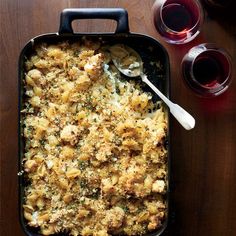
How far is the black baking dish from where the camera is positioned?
1571mm

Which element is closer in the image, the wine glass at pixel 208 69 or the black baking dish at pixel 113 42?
the black baking dish at pixel 113 42

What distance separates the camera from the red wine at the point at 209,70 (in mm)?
1729

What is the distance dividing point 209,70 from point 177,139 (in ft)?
0.84

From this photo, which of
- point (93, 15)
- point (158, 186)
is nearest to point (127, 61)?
point (93, 15)

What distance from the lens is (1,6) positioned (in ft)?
5.82

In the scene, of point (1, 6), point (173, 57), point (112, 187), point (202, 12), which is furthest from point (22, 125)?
point (202, 12)

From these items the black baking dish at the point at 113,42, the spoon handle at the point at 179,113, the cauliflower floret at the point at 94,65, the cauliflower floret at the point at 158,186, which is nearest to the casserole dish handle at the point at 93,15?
the black baking dish at the point at 113,42

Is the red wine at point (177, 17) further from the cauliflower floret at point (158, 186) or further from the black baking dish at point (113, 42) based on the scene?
the cauliflower floret at point (158, 186)

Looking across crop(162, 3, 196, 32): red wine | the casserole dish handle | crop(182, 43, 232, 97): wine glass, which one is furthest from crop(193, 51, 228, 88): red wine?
the casserole dish handle

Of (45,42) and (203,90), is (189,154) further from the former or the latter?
(45,42)

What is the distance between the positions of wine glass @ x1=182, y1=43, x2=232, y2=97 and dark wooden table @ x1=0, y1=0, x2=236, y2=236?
5 centimetres

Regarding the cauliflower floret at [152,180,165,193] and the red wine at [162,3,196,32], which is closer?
the cauliflower floret at [152,180,165,193]

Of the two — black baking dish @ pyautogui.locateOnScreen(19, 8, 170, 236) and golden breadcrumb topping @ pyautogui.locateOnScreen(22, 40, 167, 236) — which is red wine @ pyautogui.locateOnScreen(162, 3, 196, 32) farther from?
golden breadcrumb topping @ pyautogui.locateOnScreen(22, 40, 167, 236)

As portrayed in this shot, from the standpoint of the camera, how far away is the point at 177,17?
1.72 meters
